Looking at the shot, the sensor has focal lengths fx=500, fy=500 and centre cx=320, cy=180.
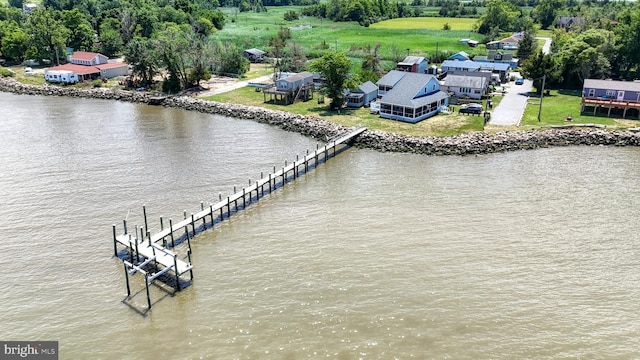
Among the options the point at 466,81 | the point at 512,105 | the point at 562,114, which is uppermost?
the point at 466,81

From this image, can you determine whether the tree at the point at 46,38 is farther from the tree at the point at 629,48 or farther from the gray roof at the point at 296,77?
the tree at the point at 629,48

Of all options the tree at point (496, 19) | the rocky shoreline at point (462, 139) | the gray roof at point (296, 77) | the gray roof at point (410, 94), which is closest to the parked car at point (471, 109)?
the gray roof at point (410, 94)

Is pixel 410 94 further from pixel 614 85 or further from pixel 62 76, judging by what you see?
pixel 62 76

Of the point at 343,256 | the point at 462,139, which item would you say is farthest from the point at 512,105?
the point at 343,256

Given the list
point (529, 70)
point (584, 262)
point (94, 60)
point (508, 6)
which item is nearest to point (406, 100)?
point (529, 70)

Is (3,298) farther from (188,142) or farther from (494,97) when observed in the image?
(494,97)

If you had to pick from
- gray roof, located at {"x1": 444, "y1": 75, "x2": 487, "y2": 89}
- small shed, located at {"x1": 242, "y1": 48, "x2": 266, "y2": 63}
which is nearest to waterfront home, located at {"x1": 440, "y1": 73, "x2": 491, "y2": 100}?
gray roof, located at {"x1": 444, "y1": 75, "x2": 487, "y2": 89}
